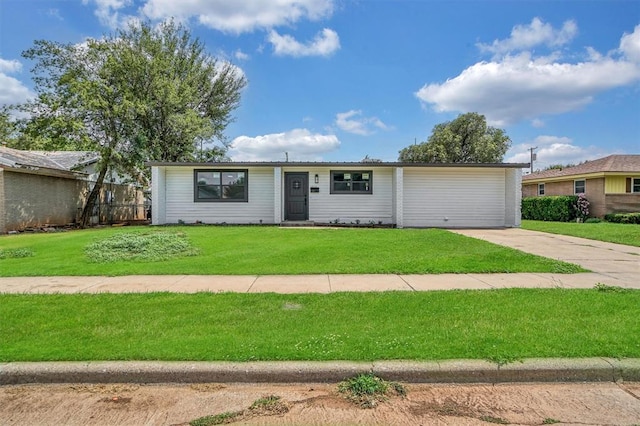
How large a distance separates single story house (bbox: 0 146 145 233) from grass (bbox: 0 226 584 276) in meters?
5.11

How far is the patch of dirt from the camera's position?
9.11 ft

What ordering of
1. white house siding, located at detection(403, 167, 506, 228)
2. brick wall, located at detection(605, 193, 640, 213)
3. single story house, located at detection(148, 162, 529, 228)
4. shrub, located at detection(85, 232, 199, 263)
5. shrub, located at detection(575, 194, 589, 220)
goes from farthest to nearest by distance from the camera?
shrub, located at detection(575, 194, 589, 220), brick wall, located at detection(605, 193, 640, 213), white house siding, located at detection(403, 167, 506, 228), single story house, located at detection(148, 162, 529, 228), shrub, located at detection(85, 232, 199, 263)

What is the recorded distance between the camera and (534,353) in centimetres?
352

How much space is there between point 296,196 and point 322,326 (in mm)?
13296

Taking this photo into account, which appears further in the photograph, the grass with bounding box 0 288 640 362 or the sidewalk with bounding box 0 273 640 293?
the sidewalk with bounding box 0 273 640 293

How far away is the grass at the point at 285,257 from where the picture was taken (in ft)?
25.5

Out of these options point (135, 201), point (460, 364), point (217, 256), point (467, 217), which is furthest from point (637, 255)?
point (135, 201)

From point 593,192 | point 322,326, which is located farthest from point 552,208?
point 322,326

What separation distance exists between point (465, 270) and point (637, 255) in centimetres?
567

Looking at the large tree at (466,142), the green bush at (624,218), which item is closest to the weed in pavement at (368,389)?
the green bush at (624,218)

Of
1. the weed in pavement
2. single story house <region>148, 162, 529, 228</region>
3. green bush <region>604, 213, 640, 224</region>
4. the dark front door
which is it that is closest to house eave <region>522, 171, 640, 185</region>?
green bush <region>604, 213, 640, 224</region>

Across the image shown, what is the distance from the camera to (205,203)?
17.3 metres

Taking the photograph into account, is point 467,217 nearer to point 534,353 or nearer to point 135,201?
point 534,353

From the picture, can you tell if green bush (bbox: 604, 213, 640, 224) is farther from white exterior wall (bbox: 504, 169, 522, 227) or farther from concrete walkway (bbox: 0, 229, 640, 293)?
concrete walkway (bbox: 0, 229, 640, 293)
